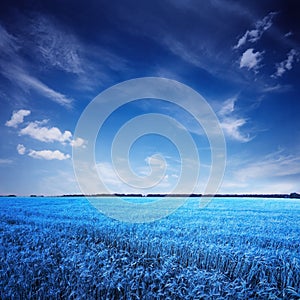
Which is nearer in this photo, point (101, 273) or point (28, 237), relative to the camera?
point (101, 273)

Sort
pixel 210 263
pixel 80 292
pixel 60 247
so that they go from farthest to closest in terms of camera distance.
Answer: pixel 60 247 → pixel 210 263 → pixel 80 292

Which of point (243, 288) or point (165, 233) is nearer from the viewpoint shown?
point (243, 288)

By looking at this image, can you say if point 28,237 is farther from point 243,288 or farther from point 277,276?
point 277,276

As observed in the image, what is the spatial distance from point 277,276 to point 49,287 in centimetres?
444

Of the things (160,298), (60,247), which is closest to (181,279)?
(160,298)

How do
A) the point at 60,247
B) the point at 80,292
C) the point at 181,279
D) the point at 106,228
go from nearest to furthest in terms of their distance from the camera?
the point at 80,292 < the point at 181,279 < the point at 60,247 < the point at 106,228

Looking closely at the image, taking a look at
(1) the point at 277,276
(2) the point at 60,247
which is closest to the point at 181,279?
(1) the point at 277,276

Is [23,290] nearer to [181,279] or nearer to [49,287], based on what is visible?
[49,287]

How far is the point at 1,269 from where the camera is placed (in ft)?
16.1

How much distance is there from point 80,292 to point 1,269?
206 centimetres

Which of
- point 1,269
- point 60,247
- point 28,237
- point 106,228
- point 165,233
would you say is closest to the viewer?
point 1,269

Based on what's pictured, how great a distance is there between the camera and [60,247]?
21.2ft

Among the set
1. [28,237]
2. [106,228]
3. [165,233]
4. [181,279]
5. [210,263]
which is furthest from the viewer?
[106,228]

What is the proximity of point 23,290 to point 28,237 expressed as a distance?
13.0 ft
